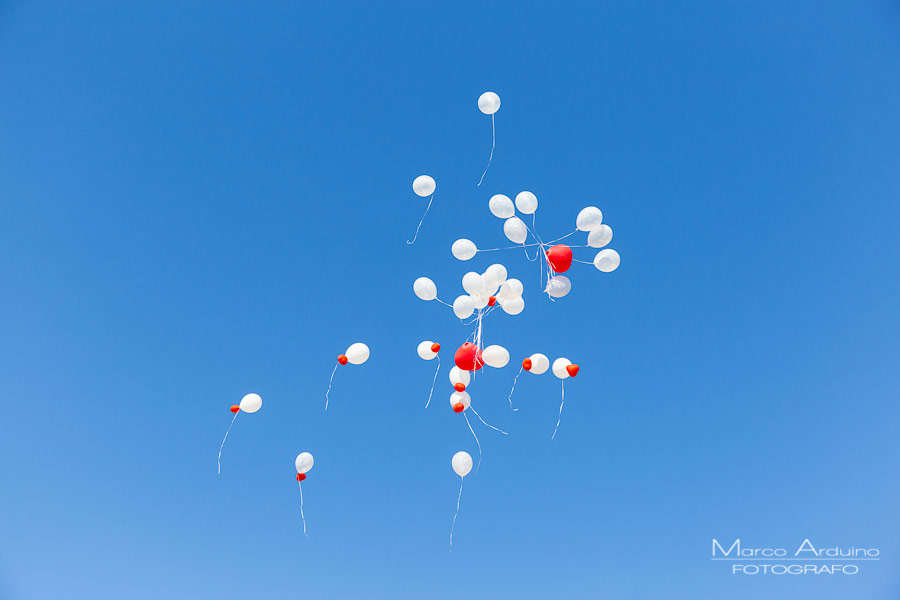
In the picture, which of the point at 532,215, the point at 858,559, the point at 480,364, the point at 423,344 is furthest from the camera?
the point at 858,559

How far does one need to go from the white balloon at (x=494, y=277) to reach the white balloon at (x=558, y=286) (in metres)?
0.72

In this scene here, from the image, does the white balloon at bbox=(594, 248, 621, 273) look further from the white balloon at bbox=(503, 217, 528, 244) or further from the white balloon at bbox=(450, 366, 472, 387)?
the white balloon at bbox=(450, 366, 472, 387)

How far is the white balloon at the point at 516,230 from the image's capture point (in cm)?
423

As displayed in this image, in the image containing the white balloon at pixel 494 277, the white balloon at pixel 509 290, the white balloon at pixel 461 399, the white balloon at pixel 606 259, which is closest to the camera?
the white balloon at pixel 494 277

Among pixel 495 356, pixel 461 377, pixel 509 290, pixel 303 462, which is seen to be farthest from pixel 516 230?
pixel 303 462

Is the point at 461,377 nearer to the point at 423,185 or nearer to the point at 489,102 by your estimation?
the point at 423,185

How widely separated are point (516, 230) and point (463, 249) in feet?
1.84

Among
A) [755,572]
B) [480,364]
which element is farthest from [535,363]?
[755,572]

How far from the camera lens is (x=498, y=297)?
418 centimetres

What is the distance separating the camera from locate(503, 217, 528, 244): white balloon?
4.23 m

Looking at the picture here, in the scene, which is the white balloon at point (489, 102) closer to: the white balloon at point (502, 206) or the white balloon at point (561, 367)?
the white balloon at point (502, 206)

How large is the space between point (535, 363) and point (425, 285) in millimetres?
1324

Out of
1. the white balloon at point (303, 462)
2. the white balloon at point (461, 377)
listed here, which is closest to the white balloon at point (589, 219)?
the white balloon at point (461, 377)

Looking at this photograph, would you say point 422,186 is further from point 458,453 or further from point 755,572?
point 755,572
